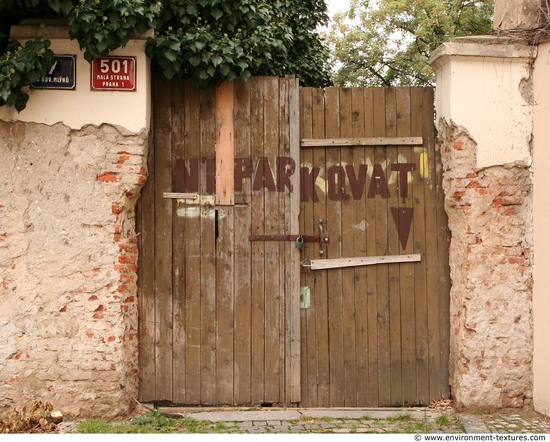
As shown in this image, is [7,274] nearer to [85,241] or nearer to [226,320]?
[85,241]

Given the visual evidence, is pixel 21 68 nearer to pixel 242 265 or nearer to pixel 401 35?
pixel 242 265

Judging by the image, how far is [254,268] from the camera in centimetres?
533

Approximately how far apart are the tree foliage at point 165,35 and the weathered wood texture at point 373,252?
0.71m

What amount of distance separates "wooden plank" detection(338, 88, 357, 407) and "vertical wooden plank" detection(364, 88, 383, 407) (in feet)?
0.42

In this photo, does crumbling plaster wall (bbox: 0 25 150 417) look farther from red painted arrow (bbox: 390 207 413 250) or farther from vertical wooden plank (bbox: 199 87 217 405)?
red painted arrow (bbox: 390 207 413 250)

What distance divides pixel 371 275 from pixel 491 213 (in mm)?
1090

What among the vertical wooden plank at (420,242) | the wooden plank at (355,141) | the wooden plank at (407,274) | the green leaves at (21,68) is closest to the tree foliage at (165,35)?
the green leaves at (21,68)

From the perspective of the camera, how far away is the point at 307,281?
5.38 metres

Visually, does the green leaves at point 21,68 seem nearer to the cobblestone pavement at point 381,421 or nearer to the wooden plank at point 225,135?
the wooden plank at point 225,135

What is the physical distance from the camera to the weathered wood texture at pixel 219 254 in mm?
5297

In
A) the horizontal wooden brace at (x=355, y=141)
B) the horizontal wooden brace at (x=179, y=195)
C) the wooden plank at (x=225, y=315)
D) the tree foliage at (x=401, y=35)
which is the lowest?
the wooden plank at (x=225, y=315)

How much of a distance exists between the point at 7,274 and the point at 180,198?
1.46 meters

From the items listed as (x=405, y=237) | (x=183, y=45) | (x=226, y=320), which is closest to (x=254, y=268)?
(x=226, y=320)

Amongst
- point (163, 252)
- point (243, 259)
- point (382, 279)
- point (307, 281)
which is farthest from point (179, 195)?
point (382, 279)
